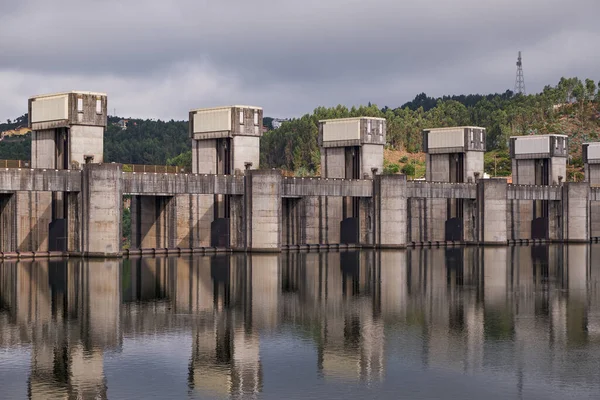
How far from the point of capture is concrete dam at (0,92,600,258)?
87.0 metres

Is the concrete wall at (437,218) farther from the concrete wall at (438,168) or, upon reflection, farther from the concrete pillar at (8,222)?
the concrete pillar at (8,222)

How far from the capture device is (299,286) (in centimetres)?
6362

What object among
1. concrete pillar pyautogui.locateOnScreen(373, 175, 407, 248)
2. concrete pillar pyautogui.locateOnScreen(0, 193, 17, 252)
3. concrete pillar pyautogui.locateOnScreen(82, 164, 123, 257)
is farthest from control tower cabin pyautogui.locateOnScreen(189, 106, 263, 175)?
concrete pillar pyautogui.locateOnScreen(0, 193, 17, 252)

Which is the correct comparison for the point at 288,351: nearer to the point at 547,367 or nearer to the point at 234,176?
the point at 547,367

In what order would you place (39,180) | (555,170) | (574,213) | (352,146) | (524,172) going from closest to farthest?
(39,180), (352,146), (574,213), (555,170), (524,172)

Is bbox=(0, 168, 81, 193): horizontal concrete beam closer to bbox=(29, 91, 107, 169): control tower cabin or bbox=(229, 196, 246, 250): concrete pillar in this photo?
bbox=(29, 91, 107, 169): control tower cabin

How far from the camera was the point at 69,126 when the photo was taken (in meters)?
93.4

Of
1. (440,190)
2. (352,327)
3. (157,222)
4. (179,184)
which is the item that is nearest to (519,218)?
(440,190)

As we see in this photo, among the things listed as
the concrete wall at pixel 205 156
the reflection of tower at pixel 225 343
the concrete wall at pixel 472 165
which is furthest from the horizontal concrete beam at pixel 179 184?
the concrete wall at pixel 472 165

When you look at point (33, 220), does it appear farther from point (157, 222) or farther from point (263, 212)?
point (263, 212)

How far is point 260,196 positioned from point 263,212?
1.67 m

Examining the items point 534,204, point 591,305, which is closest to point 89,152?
point 591,305

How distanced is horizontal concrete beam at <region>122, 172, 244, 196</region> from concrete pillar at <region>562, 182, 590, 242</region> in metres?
54.8

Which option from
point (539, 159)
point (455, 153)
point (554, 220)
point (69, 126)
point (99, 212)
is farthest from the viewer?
point (539, 159)
